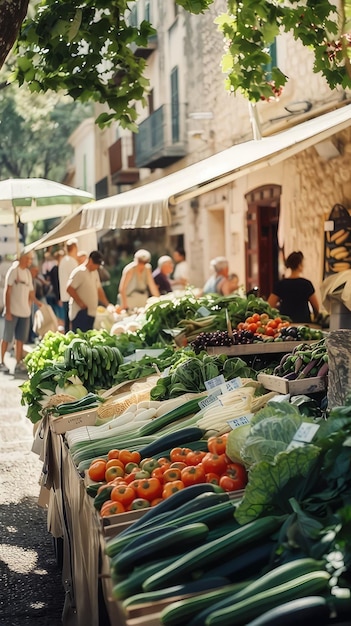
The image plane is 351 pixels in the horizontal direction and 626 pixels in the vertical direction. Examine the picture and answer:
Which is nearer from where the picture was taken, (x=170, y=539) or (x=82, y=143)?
(x=170, y=539)

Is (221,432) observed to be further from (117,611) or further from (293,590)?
(293,590)

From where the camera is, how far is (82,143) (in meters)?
44.1

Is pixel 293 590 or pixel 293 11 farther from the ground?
pixel 293 11

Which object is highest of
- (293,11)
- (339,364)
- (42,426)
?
(293,11)

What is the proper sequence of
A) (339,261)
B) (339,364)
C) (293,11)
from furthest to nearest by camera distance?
1. (339,261)
2. (293,11)
3. (339,364)

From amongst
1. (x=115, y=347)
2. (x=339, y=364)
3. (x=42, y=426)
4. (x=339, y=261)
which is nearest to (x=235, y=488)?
(x=339, y=364)

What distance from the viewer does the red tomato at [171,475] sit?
150 inches

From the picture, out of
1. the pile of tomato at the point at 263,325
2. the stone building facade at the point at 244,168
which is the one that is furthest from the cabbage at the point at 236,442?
the stone building facade at the point at 244,168

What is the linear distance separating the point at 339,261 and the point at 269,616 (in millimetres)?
9879

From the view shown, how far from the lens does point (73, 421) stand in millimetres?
5484

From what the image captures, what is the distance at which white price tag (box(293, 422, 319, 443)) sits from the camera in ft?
10.3

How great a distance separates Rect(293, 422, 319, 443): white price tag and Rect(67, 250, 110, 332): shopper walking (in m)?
9.31

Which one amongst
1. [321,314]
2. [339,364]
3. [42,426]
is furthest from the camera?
[321,314]

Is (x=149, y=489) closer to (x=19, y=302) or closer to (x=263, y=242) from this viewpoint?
(x=19, y=302)
